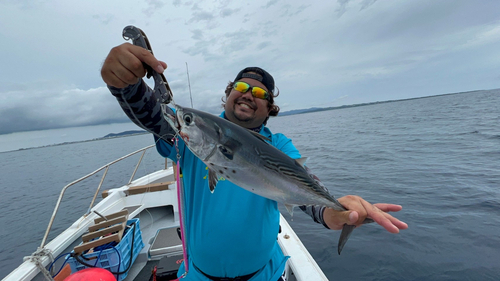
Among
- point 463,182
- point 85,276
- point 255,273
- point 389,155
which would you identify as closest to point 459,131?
point 389,155

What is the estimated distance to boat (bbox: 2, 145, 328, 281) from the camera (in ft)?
12.8

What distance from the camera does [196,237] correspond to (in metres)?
2.50

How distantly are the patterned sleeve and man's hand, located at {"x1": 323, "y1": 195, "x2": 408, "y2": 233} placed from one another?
1792mm

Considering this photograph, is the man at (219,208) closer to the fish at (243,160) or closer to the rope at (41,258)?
the fish at (243,160)

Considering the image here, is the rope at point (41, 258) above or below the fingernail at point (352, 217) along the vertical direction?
below

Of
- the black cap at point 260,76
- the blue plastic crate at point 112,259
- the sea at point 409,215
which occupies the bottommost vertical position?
the sea at point 409,215

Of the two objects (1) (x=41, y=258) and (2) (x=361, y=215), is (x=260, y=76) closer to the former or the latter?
(2) (x=361, y=215)

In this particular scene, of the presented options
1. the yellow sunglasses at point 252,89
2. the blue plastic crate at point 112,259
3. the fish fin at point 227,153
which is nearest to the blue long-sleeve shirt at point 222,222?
the fish fin at point 227,153

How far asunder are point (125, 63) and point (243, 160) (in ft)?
4.14

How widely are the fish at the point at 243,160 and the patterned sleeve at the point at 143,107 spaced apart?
46 centimetres

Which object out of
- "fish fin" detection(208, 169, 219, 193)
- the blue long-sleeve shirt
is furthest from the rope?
"fish fin" detection(208, 169, 219, 193)

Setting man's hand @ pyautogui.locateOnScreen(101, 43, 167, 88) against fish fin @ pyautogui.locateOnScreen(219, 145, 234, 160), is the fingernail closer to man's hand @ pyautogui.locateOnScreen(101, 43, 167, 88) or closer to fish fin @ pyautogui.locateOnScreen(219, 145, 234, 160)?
fish fin @ pyautogui.locateOnScreen(219, 145, 234, 160)

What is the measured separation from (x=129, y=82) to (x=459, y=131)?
95.5 ft

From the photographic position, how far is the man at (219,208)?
190cm
